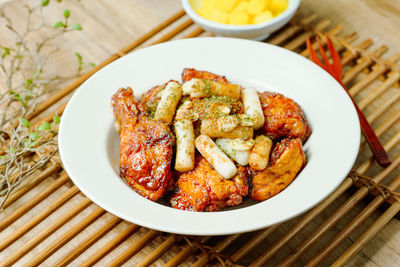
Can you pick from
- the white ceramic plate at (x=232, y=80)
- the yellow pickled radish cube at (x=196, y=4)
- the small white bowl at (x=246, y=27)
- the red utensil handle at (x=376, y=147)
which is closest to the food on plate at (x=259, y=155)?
the white ceramic plate at (x=232, y=80)

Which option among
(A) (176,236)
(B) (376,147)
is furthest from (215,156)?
(B) (376,147)

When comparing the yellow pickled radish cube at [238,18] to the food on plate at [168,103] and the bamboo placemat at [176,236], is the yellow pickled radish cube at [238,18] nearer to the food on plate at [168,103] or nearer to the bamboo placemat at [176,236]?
the food on plate at [168,103]

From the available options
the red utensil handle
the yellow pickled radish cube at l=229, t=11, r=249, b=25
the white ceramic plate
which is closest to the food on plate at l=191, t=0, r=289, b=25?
the yellow pickled radish cube at l=229, t=11, r=249, b=25

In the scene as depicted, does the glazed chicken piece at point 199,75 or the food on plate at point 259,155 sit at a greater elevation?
the glazed chicken piece at point 199,75

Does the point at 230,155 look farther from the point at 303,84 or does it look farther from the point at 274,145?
the point at 303,84

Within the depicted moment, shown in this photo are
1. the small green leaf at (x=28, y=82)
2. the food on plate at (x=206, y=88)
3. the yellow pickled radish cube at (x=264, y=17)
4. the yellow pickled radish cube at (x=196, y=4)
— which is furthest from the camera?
the yellow pickled radish cube at (x=196, y=4)
